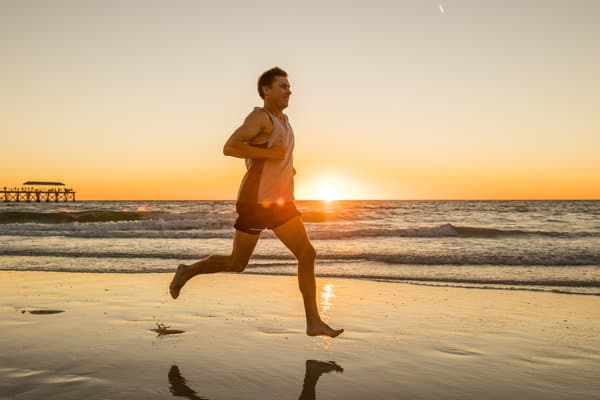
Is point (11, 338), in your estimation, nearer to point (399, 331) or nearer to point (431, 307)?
point (399, 331)

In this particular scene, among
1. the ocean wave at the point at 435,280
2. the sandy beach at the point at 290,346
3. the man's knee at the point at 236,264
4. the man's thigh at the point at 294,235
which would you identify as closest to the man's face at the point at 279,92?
the man's thigh at the point at 294,235

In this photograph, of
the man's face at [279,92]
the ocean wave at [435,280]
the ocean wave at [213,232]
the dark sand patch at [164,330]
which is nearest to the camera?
the man's face at [279,92]

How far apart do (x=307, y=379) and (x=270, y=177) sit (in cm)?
154

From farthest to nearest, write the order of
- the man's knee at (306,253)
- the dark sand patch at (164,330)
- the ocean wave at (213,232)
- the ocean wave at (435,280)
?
the ocean wave at (213,232), the ocean wave at (435,280), the dark sand patch at (164,330), the man's knee at (306,253)

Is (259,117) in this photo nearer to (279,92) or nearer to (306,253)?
(279,92)

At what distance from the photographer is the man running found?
4020mm

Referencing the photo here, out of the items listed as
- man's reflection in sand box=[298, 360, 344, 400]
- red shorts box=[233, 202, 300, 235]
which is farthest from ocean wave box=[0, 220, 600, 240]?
man's reflection in sand box=[298, 360, 344, 400]

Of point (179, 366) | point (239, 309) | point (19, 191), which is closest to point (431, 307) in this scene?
point (239, 309)

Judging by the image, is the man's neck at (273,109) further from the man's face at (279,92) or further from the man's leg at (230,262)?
the man's leg at (230,262)

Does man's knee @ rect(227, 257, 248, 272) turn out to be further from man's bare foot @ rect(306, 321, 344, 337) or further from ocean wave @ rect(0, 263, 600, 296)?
ocean wave @ rect(0, 263, 600, 296)

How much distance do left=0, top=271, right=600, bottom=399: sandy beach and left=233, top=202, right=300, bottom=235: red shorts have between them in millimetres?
1054

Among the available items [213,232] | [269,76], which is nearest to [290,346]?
[269,76]

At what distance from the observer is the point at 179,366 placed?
390 centimetres

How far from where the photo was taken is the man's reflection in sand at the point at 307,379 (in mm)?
3324
